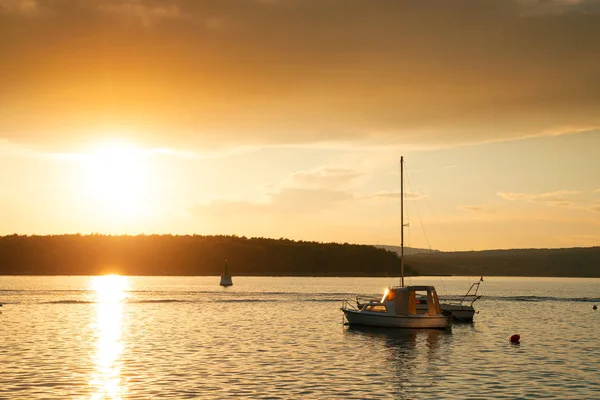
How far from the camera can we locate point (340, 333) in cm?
7700

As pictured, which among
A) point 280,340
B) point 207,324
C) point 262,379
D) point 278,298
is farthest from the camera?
point 278,298

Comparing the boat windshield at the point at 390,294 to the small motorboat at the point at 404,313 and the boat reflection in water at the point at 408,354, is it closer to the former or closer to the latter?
the small motorboat at the point at 404,313

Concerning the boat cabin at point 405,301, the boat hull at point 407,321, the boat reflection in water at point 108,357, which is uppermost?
the boat cabin at point 405,301

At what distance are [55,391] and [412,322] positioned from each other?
4335cm

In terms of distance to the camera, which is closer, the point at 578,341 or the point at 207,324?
the point at 578,341

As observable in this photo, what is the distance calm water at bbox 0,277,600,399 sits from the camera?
140 ft

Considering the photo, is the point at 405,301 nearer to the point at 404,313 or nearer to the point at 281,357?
the point at 404,313

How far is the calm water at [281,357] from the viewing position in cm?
4266

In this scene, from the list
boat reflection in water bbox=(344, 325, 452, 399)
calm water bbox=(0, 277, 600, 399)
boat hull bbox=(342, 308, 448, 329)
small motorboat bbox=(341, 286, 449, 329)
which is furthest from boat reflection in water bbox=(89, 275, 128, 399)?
small motorboat bbox=(341, 286, 449, 329)

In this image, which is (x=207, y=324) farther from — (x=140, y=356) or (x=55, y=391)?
(x=55, y=391)

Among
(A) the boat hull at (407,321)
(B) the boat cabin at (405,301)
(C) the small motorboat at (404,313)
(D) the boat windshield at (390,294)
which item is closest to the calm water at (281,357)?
(A) the boat hull at (407,321)

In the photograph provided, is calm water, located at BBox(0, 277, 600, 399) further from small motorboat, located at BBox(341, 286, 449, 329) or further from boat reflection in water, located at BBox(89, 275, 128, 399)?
small motorboat, located at BBox(341, 286, 449, 329)

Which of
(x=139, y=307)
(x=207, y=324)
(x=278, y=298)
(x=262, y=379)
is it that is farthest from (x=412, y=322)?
(x=278, y=298)

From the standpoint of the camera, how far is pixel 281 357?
56156mm
